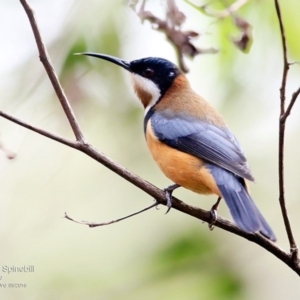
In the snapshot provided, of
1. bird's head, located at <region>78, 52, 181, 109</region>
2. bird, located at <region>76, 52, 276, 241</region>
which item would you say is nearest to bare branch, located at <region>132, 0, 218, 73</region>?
bird, located at <region>76, 52, 276, 241</region>

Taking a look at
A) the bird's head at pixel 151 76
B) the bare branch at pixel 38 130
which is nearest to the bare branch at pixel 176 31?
the bare branch at pixel 38 130

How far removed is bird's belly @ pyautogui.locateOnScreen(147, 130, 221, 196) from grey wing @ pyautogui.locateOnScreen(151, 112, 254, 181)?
0.05m

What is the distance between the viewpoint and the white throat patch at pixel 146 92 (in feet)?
14.2

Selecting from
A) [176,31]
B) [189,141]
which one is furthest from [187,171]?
[176,31]

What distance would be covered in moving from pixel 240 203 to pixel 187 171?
1.64 ft

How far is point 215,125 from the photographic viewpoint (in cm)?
390

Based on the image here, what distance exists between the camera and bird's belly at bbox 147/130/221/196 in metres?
3.46

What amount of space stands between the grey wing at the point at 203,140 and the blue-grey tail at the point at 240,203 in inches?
2.3

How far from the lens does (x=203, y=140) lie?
3680 millimetres

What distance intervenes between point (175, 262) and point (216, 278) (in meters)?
0.35

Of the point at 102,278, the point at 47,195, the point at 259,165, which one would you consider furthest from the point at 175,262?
the point at 259,165

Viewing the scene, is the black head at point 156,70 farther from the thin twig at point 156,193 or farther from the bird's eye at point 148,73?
the thin twig at point 156,193

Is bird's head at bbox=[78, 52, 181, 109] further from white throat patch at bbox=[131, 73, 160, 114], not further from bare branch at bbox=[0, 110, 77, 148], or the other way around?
bare branch at bbox=[0, 110, 77, 148]

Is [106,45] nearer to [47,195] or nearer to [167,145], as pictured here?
[167,145]
